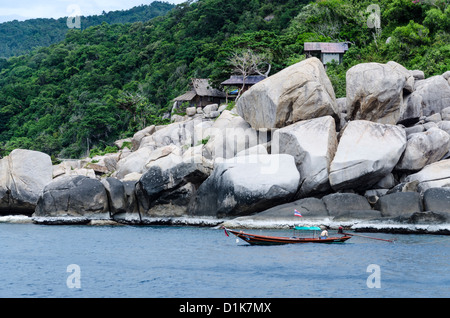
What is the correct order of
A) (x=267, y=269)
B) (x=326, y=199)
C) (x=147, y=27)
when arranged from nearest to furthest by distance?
(x=267, y=269)
(x=326, y=199)
(x=147, y=27)

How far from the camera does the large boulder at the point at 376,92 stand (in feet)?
101

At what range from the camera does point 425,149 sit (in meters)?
29.1

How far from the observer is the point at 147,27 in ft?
280

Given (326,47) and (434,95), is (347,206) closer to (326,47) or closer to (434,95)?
(434,95)

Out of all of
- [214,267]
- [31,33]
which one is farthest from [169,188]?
[31,33]

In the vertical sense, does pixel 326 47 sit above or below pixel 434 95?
above

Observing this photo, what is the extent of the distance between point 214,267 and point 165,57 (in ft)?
171

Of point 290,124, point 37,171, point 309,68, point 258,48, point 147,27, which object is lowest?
point 37,171

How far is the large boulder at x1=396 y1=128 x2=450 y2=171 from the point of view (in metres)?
29.2

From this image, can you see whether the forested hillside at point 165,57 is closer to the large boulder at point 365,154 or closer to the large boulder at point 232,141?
the large boulder at point 232,141
